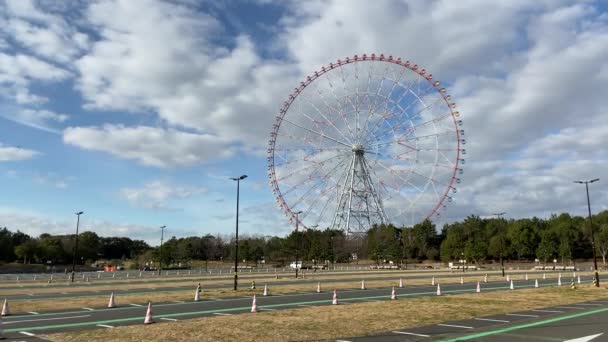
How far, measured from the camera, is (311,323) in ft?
60.8

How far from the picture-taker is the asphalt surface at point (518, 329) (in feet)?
50.2

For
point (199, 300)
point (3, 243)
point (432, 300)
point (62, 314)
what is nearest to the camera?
point (62, 314)

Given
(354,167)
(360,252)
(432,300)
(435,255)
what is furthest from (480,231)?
(432,300)

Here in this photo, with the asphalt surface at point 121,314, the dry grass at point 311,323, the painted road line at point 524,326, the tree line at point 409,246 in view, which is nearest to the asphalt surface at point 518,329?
the painted road line at point 524,326

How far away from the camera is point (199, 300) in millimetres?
30281

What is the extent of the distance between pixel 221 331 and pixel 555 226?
447ft

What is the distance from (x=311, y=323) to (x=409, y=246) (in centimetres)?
13175

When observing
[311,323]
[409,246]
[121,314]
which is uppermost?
[409,246]

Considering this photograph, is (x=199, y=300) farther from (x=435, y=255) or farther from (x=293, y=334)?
(x=435, y=255)

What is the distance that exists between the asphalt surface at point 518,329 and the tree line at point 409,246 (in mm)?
85971

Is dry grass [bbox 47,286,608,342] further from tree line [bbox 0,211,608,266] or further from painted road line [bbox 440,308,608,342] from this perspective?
tree line [bbox 0,211,608,266]

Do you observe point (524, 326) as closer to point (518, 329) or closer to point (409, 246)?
point (518, 329)

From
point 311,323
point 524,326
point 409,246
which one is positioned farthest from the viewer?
point 409,246

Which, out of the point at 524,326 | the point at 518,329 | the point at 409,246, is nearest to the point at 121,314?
the point at 518,329
